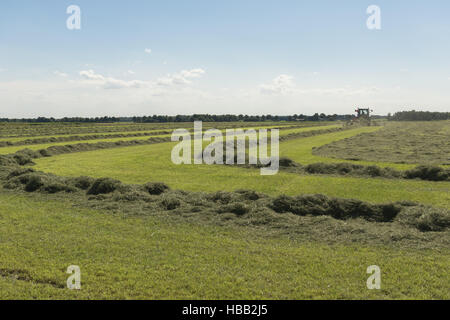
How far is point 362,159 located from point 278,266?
20.7 meters

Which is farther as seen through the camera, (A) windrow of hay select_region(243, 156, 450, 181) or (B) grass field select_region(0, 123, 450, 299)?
(A) windrow of hay select_region(243, 156, 450, 181)

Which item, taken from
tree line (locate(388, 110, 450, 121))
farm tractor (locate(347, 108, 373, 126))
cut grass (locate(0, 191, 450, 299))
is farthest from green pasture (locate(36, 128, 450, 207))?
tree line (locate(388, 110, 450, 121))

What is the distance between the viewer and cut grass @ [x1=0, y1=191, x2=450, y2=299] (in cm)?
584

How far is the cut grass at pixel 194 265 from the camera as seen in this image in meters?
5.84

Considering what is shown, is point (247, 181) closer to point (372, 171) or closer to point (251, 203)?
point (251, 203)

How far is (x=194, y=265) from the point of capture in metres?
6.82

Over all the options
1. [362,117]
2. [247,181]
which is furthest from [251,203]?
[362,117]

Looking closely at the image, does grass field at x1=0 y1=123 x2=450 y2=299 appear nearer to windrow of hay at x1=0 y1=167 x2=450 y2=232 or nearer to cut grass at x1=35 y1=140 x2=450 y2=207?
windrow of hay at x1=0 y1=167 x2=450 y2=232

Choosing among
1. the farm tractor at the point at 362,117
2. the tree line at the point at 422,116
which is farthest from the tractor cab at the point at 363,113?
the tree line at the point at 422,116

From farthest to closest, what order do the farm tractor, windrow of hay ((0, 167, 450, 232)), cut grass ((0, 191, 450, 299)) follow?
the farm tractor < windrow of hay ((0, 167, 450, 232)) < cut grass ((0, 191, 450, 299))

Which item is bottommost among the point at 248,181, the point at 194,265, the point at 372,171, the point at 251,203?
the point at 194,265

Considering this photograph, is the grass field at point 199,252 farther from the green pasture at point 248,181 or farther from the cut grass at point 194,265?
the green pasture at point 248,181

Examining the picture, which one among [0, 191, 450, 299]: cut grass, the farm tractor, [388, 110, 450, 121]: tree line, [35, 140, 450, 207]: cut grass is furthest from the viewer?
[388, 110, 450, 121]: tree line

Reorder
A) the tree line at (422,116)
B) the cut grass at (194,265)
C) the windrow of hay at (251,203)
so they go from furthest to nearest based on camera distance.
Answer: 1. the tree line at (422,116)
2. the windrow of hay at (251,203)
3. the cut grass at (194,265)
